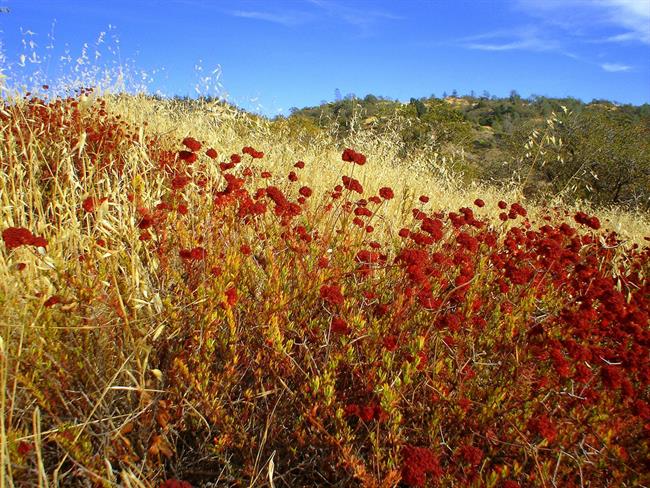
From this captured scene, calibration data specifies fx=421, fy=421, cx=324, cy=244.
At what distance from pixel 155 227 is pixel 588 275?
255 cm

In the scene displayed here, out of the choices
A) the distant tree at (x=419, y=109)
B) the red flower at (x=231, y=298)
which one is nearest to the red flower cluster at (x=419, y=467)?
the red flower at (x=231, y=298)

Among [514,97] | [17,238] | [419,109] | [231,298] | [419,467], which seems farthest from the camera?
[514,97]

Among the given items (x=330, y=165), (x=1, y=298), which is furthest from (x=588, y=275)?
(x=330, y=165)

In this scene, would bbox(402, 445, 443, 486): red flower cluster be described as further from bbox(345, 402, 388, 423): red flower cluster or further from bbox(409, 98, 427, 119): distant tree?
bbox(409, 98, 427, 119): distant tree

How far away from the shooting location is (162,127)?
19.9 feet

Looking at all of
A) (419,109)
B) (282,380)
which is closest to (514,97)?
(419,109)

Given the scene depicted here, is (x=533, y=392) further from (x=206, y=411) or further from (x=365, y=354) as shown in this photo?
(x=206, y=411)

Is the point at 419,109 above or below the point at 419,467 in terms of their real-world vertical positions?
above

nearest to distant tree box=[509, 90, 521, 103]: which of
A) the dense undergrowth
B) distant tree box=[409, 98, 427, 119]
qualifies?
distant tree box=[409, 98, 427, 119]

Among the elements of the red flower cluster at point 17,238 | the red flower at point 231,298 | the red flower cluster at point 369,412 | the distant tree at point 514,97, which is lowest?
the red flower cluster at point 369,412

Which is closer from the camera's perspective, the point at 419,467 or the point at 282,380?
the point at 419,467

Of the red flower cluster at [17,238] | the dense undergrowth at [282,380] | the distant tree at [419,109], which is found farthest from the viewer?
the distant tree at [419,109]

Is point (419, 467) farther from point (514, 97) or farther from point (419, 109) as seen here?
point (514, 97)

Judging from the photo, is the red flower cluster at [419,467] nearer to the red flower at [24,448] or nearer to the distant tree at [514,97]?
the red flower at [24,448]
